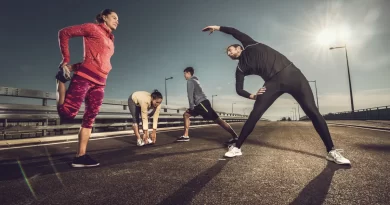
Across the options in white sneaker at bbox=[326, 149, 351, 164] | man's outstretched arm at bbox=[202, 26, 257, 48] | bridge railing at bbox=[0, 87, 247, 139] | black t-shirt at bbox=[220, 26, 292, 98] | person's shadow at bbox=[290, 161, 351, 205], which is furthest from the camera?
bridge railing at bbox=[0, 87, 247, 139]

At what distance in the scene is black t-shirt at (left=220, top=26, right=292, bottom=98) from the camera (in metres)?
3.46

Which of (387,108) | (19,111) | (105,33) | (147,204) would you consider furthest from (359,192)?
(387,108)

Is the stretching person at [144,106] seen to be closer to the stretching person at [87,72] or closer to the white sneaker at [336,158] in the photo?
the stretching person at [87,72]

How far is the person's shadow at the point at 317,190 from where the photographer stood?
1680 mm

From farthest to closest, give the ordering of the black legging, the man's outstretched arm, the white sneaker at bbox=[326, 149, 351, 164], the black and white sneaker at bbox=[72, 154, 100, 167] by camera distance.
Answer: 1. the man's outstretched arm
2. the black legging
3. the black and white sneaker at bbox=[72, 154, 100, 167]
4. the white sneaker at bbox=[326, 149, 351, 164]

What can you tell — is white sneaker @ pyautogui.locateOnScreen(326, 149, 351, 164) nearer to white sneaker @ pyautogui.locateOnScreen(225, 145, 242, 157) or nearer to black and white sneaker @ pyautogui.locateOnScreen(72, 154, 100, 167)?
white sneaker @ pyautogui.locateOnScreen(225, 145, 242, 157)

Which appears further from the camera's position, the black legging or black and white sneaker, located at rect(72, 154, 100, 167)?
the black legging

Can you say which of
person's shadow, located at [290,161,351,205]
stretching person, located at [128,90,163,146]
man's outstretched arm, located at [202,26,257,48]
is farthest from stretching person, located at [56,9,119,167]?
person's shadow, located at [290,161,351,205]

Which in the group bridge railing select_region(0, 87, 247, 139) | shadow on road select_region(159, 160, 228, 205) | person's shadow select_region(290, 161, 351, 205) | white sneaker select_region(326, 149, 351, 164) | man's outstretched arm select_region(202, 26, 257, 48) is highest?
man's outstretched arm select_region(202, 26, 257, 48)

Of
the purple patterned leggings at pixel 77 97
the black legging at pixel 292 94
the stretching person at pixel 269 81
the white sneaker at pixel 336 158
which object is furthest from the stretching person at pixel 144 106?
the white sneaker at pixel 336 158

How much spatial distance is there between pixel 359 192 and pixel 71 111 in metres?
3.20

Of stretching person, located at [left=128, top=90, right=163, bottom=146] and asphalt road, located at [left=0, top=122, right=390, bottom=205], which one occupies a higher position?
stretching person, located at [left=128, top=90, right=163, bottom=146]

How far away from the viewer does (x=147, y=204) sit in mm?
1659

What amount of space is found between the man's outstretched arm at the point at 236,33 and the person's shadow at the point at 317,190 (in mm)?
2164
